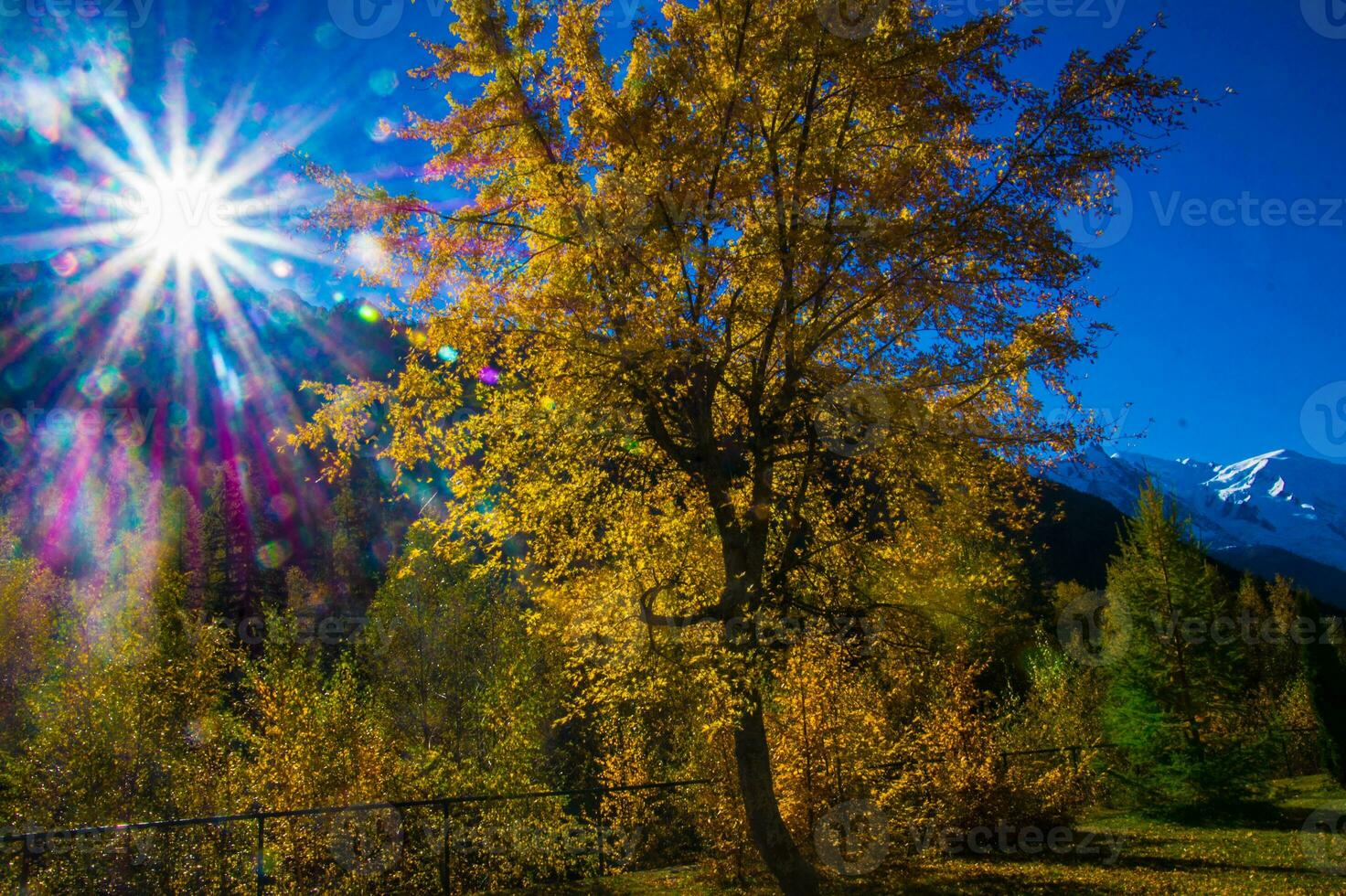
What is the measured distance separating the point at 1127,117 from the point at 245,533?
65.5 m

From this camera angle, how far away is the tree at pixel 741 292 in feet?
25.5

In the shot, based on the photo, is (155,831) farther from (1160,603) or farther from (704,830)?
(1160,603)

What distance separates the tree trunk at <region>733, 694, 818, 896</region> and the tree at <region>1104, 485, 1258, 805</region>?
688 inches

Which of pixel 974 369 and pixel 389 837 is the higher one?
pixel 974 369

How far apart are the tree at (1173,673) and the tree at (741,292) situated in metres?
16.9

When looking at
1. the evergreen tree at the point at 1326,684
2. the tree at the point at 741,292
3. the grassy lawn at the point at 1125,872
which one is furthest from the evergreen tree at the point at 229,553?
the evergreen tree at the point at 1326,684

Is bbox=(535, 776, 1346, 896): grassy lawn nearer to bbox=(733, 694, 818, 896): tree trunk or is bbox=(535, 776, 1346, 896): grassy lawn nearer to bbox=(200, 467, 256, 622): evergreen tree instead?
bbox=(733, 694, 818, 896): tree trunk

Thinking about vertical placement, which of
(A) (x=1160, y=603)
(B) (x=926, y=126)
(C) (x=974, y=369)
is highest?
(B) (x=926, y=126)

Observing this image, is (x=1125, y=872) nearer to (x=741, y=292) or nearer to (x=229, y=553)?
(x=741, y=292)

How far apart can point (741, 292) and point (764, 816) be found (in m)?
6.08

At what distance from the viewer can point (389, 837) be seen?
13102mm

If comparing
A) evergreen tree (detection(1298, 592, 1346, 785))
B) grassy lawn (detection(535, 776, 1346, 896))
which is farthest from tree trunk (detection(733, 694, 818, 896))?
evergreen tree (detection(1298, 592, 1346, 785))

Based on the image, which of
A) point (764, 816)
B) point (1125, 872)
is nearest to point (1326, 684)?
point (1125, 872)

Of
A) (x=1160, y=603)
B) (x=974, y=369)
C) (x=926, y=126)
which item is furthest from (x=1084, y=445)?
(x=1160, y=603)
